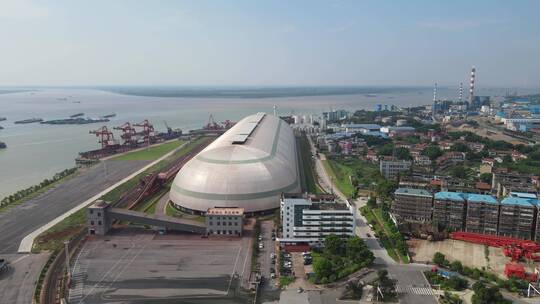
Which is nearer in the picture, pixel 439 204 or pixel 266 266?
pixel 266 266

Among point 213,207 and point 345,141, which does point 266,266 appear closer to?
point 213,207

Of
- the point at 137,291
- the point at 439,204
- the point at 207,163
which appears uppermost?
the point at 207,163

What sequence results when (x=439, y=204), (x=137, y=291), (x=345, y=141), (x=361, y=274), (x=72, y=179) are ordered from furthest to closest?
(x=345, y=141)
(x=72, y=179)
(x=439, y=204)
(x=361, y=274)
(x=137, y=291)

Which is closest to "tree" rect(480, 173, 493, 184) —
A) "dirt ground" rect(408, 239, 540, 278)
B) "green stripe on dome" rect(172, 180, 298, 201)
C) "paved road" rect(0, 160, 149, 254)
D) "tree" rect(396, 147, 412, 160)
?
"tree" rect(396, 147, 412, 160)

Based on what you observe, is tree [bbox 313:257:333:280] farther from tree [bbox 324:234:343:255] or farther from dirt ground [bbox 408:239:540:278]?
dirt ground [bbox 408:239:540:278]

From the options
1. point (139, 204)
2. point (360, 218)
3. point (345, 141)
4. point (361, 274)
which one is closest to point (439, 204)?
point (360, 218)

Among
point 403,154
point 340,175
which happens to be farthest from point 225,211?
point 403,154

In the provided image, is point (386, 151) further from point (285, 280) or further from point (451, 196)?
point (285, 280)
